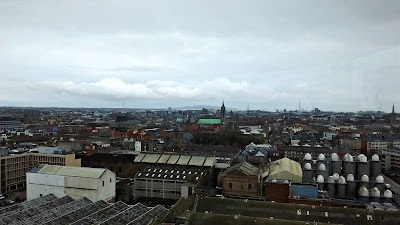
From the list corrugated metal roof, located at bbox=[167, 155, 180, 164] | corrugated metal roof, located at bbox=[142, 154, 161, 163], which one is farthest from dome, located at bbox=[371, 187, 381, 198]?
corrugated metal roof, located at bbox=[142, 154, 161, 163]

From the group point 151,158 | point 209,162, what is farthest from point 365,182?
point 151,158

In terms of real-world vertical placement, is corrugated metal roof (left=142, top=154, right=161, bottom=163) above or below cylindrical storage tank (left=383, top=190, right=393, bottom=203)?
above

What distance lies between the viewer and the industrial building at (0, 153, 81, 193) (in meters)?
42.9

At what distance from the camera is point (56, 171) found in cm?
3684

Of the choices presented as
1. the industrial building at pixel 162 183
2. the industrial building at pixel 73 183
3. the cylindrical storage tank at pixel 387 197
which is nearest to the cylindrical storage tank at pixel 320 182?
A: the cylindrical storage tank at pixel 387 197

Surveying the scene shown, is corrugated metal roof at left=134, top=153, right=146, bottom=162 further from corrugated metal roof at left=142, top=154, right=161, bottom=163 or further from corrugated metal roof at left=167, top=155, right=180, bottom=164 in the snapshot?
corrugated metal roof at left=167, top=155, right=180, bottom=164

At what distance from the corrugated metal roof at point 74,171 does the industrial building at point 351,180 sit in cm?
2192

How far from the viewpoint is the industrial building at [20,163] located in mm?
42875

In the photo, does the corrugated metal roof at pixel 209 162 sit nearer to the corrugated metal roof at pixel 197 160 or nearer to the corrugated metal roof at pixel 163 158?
the corrugated metal roof at pixel 197 160

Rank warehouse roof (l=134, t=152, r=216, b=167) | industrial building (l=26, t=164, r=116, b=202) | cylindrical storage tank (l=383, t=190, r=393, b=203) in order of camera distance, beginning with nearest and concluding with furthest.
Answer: cylindrical storage tank (l=383, t=190, r=393, b=203) < industrial building (l=26, t=164, r=116, b=202) < warehouse roof (l=134, t=152, r=216, b=167)

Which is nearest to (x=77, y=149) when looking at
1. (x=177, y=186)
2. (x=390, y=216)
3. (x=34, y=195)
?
(x=34, y=195)

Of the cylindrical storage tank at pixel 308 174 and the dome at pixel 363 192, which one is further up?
the cylindrical storage tank at pixel 308 174

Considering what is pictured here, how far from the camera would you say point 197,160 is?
45.4m

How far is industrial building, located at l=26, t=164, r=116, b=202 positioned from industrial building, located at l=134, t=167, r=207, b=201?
4.14 meters
